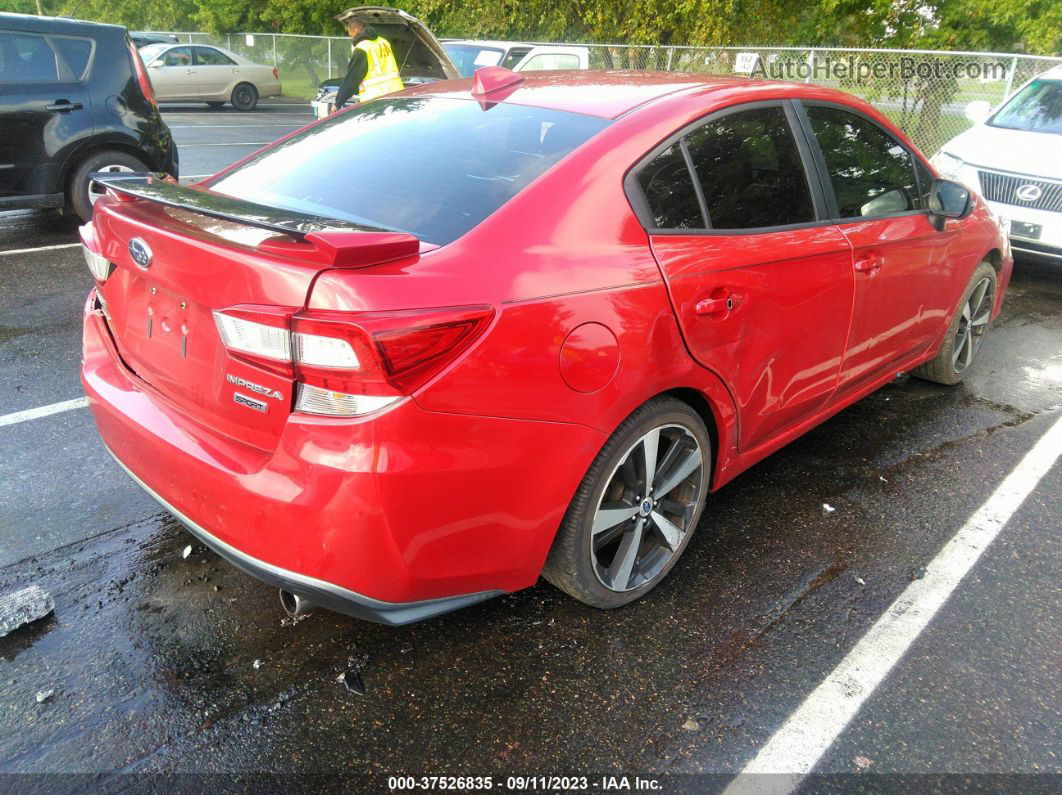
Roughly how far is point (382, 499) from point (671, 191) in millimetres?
1384

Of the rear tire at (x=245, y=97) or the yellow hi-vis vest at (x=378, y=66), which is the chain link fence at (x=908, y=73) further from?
the rear tire at (x=245, y=97)

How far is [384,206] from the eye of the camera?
8.54ft

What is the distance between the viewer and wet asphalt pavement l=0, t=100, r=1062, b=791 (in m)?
2.29

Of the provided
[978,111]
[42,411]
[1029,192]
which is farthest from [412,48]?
Answer: [42,411]

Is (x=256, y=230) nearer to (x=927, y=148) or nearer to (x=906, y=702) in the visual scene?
(x=906, y=702)

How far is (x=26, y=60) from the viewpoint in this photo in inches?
280

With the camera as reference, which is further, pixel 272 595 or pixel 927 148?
pixel 927 148

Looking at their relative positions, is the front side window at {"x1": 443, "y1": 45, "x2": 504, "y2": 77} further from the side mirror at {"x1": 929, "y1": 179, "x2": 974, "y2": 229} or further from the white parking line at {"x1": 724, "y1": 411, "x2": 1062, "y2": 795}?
the white parking line at {"x1": 724, "y1": 411, "x2": 1062, "y2": 795}

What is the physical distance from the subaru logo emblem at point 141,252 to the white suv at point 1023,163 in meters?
6.41

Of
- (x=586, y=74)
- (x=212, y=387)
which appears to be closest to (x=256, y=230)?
(x=212, y=387)

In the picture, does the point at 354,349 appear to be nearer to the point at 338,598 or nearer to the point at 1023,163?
the point at 338,598

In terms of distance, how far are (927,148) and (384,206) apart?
12.3 meters

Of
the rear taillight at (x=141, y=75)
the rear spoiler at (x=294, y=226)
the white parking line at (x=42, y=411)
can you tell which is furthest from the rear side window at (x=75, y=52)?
the rear spoiler at (x=294, y=226)

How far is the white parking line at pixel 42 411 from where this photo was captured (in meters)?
4.03
